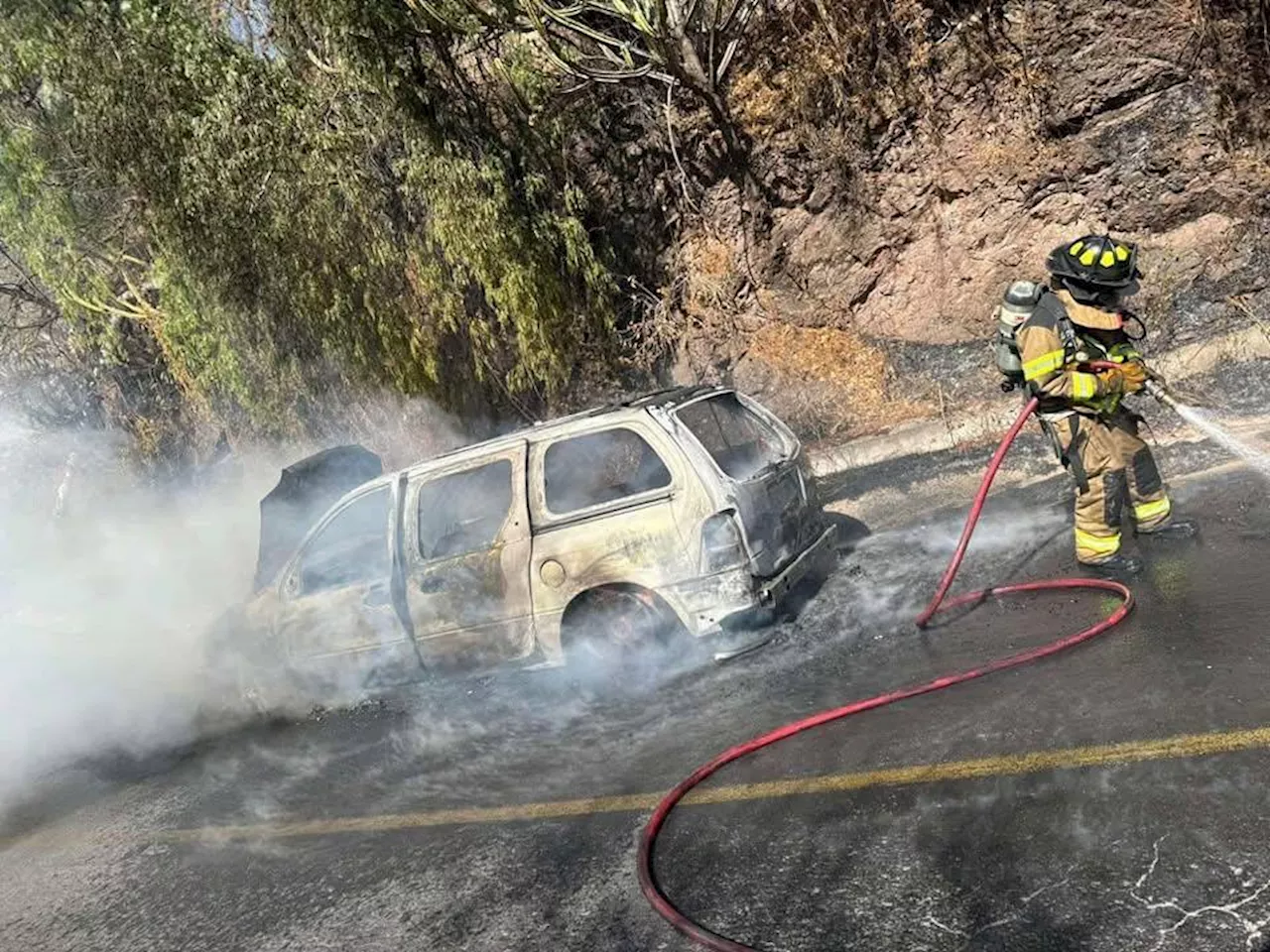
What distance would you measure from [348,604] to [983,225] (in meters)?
7.39

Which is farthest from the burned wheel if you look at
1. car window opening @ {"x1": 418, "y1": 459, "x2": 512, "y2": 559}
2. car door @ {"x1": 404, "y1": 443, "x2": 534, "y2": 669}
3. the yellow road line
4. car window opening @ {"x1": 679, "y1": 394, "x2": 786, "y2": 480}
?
the yellow road line

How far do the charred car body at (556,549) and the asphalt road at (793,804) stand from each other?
0.38 meters

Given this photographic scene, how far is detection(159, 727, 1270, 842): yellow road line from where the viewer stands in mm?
3547

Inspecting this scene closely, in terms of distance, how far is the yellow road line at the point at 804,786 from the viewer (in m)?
3.55

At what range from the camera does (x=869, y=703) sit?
4523 millimetres

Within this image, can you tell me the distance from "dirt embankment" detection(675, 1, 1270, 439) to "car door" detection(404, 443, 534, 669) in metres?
4.93

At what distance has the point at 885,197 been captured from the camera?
10422mm

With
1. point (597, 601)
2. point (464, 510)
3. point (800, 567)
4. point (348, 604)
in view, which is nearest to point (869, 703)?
point (800, 567)

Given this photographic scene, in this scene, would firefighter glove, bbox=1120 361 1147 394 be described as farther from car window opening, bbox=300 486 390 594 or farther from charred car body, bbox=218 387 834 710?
car window opening, bbox=300 486 390 594

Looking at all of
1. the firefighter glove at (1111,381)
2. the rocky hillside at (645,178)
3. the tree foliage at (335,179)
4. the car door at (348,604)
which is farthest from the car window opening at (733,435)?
the tree foliage at (335,179)

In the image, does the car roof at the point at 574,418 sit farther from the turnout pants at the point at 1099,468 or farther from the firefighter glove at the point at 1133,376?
the firefighter glove at the point at 1133,376

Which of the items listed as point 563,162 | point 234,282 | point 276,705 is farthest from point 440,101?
point 276,705

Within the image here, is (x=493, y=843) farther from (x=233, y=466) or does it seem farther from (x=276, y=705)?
(x=233, y=466)

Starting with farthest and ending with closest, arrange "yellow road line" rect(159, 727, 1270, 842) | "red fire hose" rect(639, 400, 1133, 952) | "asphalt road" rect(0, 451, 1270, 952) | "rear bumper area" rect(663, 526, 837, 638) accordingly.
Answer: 1. "rear bumper area" rect(663, 526, 837, 638)
2. "yellow road line" rect(159, 727, 1270, 842)
3. "red fire hose" rect(639, 400, 1133, 952)
4. "asphalt road" rect(0, 451, 1270, 952)
